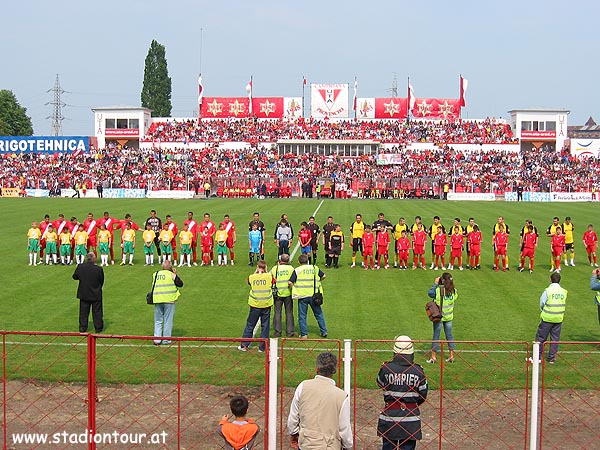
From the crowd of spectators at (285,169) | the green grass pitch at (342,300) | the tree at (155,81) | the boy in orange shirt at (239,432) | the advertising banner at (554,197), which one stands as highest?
the tree at (155,81)

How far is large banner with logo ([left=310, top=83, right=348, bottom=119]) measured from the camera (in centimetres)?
8856

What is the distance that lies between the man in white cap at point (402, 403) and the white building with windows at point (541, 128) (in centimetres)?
8076

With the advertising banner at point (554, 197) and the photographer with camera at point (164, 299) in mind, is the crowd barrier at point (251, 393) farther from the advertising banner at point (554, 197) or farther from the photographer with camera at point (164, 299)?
the advertising banner at point (554, 197)

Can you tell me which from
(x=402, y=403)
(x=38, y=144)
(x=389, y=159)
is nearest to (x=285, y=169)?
(x=389, y=159)

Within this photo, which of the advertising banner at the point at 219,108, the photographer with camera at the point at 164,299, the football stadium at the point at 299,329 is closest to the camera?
the football stadium at the point at 299,329

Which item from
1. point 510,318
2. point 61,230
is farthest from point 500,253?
point 61,230

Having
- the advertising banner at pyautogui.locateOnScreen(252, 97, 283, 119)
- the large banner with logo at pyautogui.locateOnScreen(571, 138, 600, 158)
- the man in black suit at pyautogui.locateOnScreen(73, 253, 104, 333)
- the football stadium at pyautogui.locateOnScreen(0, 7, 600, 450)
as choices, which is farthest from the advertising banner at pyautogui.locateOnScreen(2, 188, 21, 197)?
the large banner with logo at pyautogui.locateOnScreen(571, 138, 600, 158)

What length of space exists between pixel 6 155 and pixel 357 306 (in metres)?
70.7

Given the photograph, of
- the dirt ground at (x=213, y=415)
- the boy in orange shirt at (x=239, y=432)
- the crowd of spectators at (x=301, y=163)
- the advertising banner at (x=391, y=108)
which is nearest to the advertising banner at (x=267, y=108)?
the crowd of spectators at (x=301, y=163)

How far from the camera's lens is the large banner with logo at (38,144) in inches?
3125

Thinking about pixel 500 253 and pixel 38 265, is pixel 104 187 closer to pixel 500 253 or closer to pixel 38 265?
pixel 38 265

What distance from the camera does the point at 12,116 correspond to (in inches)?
4355

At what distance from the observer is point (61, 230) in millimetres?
23375

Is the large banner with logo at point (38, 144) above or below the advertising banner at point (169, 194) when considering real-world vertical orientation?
above
